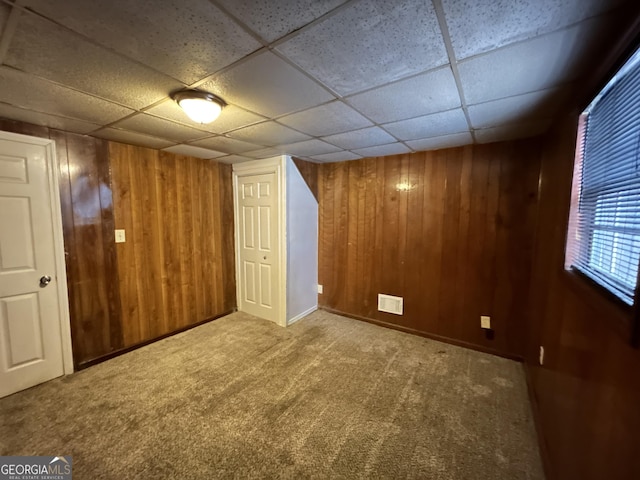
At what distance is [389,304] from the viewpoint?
10.8 ft

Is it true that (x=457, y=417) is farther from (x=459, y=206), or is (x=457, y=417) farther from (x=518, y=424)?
(x=459, y=206)

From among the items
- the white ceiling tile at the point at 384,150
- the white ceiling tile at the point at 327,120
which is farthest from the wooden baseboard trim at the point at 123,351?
the white ceiling tile at the point at 384,150

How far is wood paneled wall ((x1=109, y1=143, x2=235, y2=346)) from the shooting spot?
8.92 ft

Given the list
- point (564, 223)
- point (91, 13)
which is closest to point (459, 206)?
point (564, 223)

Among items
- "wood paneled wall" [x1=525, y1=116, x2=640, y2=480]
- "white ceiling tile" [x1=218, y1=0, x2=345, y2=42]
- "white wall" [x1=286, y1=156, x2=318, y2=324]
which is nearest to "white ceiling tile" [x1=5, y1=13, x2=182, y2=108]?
"white ceiling tile" [x1=218, y1=0, x2=345, y2=42]

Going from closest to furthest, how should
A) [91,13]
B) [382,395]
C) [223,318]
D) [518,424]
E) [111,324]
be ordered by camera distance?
[91,13]
[518,424]
[382,395]
[111,324]
[223,318]

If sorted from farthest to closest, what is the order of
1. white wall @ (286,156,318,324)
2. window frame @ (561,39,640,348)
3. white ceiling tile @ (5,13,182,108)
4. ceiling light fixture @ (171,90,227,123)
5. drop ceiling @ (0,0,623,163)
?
white wall @ (286,156,318,324) < ceiling light fixture @ (171,90,227,123) < white ceiling tile @ (5,13,182,108) < drop ceiling @ (0,0,623,163) < window frame @ (561,39,640,348)

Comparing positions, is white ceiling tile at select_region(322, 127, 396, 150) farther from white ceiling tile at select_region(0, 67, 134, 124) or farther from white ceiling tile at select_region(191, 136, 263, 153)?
white ceiling tile at select_region(0, 67, 134, 124)

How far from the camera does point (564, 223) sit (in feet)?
5.33

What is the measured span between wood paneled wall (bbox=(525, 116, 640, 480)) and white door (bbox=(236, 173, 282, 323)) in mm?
2679

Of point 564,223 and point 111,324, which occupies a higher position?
point 564,223

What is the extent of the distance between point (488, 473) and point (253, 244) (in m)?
3.15

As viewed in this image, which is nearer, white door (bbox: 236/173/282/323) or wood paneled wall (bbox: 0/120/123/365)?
wood paneled wall (bbox: 0/120/123/365)

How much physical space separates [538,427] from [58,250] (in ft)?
13.2
